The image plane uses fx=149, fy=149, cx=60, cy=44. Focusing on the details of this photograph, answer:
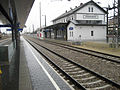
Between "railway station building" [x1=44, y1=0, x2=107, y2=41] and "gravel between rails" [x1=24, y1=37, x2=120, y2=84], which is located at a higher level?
"railway station building" [x1=44, y1=0, x2=107, y2=41]

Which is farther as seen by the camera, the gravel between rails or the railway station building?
the railway station building

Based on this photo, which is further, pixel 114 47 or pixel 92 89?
pixel 114 47

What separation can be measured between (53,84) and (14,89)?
1.33m

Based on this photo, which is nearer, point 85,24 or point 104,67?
point 104,67

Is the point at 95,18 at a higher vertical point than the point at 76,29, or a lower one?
higher

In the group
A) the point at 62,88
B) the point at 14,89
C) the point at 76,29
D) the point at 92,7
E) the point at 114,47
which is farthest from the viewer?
the point at 92,7

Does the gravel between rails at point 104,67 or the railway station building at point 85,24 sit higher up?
the railway station building at point 85,24

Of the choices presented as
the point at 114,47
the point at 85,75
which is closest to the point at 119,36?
the point at 114,47

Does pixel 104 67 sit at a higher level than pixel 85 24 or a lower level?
lower

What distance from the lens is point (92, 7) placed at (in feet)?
130

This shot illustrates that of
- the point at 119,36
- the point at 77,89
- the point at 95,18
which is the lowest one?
the point at 77,89

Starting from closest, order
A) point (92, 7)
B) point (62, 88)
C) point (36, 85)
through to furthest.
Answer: point (62, 88), point (36, 85), point (92, 7)

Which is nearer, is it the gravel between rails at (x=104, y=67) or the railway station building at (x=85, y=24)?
the gravel between rails at (x=104, y=67)

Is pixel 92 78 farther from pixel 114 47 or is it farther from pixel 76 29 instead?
pixel 76 29
